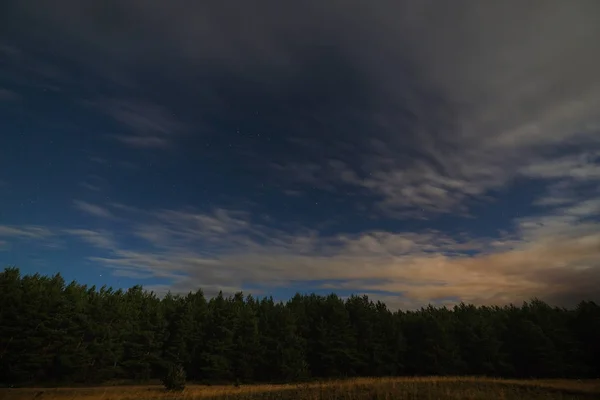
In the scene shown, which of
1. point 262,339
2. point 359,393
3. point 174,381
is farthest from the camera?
point 262,339

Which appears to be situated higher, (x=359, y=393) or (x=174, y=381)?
(x=359, y=393)

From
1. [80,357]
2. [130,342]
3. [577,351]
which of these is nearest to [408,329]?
[577,351]

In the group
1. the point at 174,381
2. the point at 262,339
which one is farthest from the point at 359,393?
the point at 262,339

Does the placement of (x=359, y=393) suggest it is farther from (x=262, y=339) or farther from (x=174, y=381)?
(x=262, y=339)

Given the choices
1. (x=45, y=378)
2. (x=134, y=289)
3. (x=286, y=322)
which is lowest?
(x=45, y=378)

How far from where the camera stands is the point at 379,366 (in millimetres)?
70938

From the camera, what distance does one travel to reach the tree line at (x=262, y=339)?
56.4 m

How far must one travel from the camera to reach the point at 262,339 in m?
69.8

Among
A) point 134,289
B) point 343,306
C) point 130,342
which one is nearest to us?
point 130,342

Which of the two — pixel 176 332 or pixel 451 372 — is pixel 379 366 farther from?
pixel 176 332

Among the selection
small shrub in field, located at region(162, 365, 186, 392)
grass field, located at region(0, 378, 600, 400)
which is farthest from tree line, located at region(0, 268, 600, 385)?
small shrub in field, located at region(162, 365, 186, 392)

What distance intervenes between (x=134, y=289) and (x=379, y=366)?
56247mm

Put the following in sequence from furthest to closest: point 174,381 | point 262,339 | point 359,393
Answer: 1. point 262,339
2. point 174,381
3. point 359,393

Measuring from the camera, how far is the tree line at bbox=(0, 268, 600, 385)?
2221 inches
